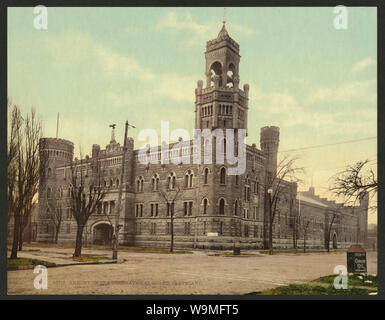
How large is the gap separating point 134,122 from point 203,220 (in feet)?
54.9

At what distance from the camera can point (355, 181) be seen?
1608cm

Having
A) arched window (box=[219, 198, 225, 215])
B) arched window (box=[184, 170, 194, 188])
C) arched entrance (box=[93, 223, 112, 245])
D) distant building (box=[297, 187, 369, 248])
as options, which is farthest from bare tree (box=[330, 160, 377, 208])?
distant building (box=[297, 187, 369, 248])

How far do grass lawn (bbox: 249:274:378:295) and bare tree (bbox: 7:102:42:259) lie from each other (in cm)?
1114

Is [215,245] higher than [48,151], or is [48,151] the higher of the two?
[48,151]

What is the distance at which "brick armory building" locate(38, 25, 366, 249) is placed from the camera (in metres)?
31.4

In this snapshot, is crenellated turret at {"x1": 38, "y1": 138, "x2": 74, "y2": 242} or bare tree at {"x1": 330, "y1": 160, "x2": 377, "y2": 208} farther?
crenellated turret at {"x1": 38, "y1": 138, "x2": 74, "y2": 242}

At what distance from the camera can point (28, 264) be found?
1550 centimetres

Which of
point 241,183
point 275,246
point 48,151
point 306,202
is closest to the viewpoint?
point 48,151

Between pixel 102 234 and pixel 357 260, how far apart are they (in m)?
23.6

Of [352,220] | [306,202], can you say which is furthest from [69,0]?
[352,220]

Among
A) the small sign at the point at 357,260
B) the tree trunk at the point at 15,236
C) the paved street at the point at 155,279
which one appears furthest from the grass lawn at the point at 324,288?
the tree trunk at the point at 15,236

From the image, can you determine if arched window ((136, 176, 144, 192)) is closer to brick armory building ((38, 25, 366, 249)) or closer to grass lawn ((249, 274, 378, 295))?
brick armory building ((38, 25, 366, 249))

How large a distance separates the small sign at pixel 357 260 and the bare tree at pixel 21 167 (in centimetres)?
1347
